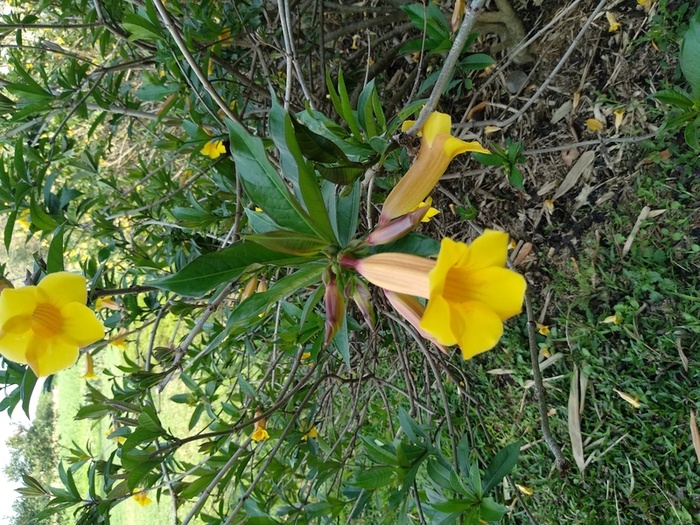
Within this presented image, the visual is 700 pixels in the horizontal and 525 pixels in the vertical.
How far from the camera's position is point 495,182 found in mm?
2477

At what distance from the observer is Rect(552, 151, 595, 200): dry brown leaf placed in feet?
6.99

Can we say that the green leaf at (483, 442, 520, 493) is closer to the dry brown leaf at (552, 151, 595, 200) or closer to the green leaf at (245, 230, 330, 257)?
the green leaf at (245, 230, 330, 257)

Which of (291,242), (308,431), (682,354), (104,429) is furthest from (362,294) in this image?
(104,429)

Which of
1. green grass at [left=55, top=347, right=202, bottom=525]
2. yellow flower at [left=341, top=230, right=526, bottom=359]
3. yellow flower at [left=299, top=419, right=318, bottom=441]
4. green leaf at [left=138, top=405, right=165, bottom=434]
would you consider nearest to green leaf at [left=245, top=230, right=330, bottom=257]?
yellow flower at [left=341, top=230, right=526, bottom=359]

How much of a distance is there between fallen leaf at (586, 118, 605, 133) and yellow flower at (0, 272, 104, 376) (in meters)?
1.98

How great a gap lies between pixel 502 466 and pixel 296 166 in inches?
40.9

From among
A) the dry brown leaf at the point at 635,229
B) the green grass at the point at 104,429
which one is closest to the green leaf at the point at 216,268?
the dry brown leaf at the point at 635,229

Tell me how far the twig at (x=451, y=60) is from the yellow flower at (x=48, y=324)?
0.75m

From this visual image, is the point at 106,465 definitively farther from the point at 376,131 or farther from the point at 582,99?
the point at 582,99

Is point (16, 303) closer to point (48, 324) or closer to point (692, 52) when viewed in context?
point (48, 324)

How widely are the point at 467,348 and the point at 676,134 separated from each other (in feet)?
5.55

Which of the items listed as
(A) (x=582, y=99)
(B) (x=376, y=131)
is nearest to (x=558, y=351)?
(A) (x=582, y=99)

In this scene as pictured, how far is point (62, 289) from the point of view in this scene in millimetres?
1008

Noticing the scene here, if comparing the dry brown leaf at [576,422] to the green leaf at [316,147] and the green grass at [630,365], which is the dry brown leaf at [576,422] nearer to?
the green grass at [630,365]
